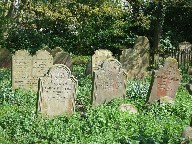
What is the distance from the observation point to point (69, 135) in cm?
766

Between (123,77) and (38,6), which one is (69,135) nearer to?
(123,77)

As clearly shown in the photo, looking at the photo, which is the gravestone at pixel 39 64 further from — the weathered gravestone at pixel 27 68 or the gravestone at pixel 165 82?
the gravestone at pixel 165 82

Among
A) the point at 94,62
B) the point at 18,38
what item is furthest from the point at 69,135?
the point at 18,38

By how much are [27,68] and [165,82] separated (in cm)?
387

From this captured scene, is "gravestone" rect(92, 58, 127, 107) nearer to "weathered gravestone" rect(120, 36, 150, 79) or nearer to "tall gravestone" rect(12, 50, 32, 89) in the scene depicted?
"tall gravestone" rect(12, 50, 32, 89)

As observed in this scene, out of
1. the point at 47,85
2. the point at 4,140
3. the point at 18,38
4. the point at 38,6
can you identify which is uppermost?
the point at 38,6

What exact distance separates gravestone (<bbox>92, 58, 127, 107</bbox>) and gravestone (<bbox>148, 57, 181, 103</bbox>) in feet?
2.41

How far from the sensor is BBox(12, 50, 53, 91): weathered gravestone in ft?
38.3

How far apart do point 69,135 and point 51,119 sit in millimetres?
1302

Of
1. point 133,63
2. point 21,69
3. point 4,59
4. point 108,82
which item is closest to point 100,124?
point 108,82

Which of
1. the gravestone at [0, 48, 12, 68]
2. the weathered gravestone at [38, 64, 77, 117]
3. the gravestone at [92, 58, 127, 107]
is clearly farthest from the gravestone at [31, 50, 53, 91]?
the gravestone at [0, 48, 12, 68]

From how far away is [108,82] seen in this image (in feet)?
33.2

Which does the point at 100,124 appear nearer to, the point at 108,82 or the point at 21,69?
the point at 108,82

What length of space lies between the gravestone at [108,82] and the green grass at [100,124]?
0.23 m
